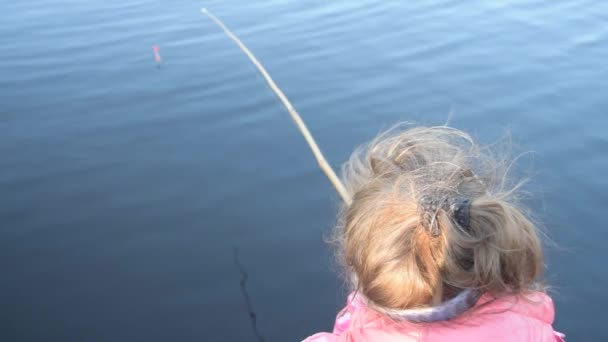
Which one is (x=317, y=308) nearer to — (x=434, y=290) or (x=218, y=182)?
(x=218, y=182)

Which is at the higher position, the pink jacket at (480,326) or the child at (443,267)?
the child at (443,267)

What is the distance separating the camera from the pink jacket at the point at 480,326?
117cm

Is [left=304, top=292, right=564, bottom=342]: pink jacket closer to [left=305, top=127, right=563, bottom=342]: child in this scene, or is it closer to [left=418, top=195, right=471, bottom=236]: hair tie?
[left=305, top=127, right=563, bottom=342]: child

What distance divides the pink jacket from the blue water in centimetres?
140

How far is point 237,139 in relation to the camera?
3914mm

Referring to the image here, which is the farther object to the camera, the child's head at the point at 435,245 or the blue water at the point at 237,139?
the blue water at the point at 237,139

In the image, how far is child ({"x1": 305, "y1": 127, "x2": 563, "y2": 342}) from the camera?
3.80 ft

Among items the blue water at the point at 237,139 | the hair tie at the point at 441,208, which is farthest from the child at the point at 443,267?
the blue water at the point at 237,139

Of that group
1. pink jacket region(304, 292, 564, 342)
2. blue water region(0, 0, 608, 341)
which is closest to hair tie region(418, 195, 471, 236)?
pink jacket region(304, 292, 564, 342)

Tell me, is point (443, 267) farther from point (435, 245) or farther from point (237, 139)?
point (237, 139)

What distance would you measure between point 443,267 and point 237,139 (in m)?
2.87

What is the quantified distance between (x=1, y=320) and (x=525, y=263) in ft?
7.54

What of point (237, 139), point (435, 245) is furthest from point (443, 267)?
point (237, 139)

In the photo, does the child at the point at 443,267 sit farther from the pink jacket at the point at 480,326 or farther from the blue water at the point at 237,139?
the blue water at the point at 237,139
